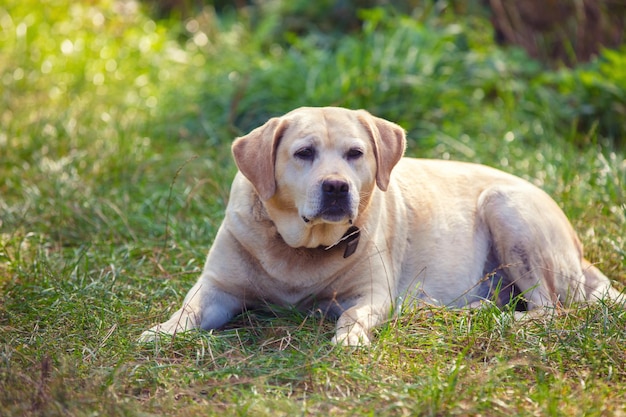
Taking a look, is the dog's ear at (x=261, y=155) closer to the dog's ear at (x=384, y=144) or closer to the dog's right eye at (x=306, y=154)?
the dog's right eye at (x=306, y=154)

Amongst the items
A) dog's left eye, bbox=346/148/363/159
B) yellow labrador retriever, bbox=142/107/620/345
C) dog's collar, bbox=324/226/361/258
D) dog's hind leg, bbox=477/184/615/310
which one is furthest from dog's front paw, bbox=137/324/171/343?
dog's hind leg, bbox=477/184/615/310

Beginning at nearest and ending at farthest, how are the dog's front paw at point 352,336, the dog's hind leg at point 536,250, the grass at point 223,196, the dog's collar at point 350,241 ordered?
1. the grass at point 223,196
2. the dog's front paw at point 352,336
3. the dog's collar at point 350,241
4. the dog's hind leg at point 536,250

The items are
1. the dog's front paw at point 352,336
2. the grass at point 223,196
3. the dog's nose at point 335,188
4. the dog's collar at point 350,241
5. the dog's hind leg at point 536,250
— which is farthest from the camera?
the dog's hind leg at point 536,250

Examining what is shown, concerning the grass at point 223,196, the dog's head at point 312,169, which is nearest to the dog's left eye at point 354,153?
the dog's head at point 312,169

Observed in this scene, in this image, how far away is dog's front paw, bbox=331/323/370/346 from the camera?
369cm

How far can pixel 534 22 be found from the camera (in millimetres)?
8883

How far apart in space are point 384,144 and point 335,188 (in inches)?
22.2

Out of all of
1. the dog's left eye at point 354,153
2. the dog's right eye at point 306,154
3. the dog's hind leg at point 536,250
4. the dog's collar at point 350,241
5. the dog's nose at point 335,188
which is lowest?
the dog's hind leg at point 536,250

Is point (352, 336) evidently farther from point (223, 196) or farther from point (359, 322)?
point (223, 196)

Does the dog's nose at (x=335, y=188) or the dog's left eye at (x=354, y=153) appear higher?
the dog's left eye at (x=354, y=153)

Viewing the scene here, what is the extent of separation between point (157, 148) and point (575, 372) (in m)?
4.33

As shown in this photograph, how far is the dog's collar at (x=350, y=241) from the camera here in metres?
4.20

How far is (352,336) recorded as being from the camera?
148 inches

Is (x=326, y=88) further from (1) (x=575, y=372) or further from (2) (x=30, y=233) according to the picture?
(1) (x=575, y=372)
